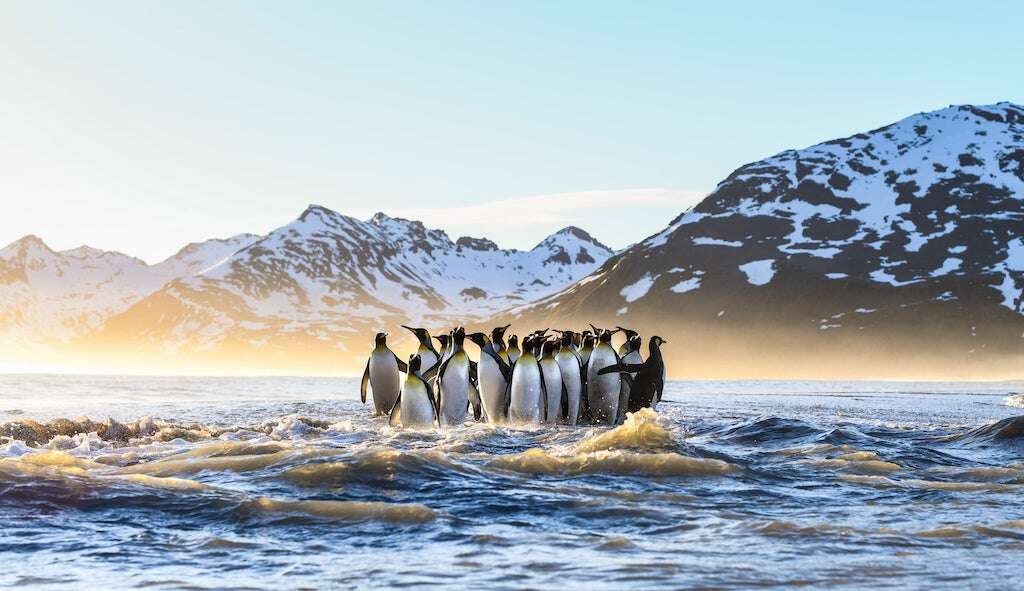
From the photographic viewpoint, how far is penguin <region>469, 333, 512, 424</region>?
22188 millimetres

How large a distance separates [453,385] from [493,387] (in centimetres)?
139

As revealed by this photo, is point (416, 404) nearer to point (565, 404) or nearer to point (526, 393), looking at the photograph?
point (526, 393)

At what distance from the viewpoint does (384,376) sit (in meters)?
24.0

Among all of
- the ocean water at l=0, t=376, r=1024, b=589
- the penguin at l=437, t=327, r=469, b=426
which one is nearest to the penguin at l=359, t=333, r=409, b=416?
the penguin at l=437, t=327, r=469, b=426

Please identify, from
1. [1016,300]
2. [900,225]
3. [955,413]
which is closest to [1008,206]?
[900,225]

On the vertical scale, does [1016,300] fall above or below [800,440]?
above

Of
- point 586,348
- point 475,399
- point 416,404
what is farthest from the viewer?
point 586,348

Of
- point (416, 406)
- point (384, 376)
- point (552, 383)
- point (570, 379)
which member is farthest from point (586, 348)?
point (416, 406)

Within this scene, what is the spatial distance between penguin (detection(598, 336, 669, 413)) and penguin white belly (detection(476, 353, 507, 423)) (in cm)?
229

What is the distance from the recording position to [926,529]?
27.2 ft

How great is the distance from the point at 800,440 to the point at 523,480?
850 centimetres

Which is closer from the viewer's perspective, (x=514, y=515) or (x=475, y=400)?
(x=514, y=515)

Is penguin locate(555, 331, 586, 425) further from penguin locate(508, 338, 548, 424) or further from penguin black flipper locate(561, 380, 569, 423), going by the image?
penguin locate(508, 338, 548, 424)

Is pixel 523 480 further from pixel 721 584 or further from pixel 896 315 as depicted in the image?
pixel 896 315
